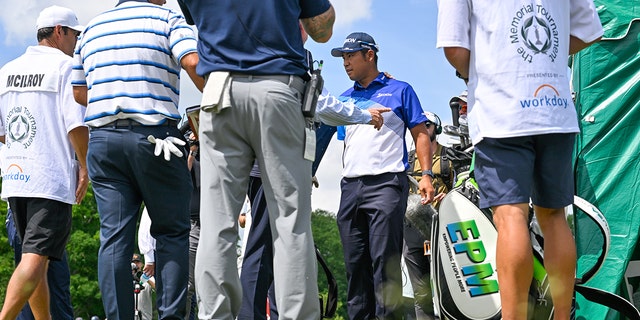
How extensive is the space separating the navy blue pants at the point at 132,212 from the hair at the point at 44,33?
76.3 inches

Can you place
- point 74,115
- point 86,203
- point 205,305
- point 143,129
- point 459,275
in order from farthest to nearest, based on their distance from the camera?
point 86,203
point 74,115
point 459,275
point 143,129
point 205,305

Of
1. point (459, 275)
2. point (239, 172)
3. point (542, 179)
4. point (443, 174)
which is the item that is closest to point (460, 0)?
point (542, 179)

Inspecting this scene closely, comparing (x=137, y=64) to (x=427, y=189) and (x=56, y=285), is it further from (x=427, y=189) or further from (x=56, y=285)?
(x=427, y=189)

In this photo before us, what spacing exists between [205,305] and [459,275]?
1.93 metres

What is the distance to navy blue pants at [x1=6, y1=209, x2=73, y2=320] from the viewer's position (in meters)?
6.83

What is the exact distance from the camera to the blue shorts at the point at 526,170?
14.2 feet

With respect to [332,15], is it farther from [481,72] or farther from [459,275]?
[459,275]

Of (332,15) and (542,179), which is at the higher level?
(332,15)

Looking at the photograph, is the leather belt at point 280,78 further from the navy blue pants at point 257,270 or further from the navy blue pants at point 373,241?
the navy blue pants at point 373,241

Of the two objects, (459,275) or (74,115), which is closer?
(459,275)

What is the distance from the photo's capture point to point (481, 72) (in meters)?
4.48

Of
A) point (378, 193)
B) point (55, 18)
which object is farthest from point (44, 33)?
point (378, 193)

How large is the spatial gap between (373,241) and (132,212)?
2.24 metres

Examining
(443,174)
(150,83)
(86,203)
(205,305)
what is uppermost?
(150,83)
